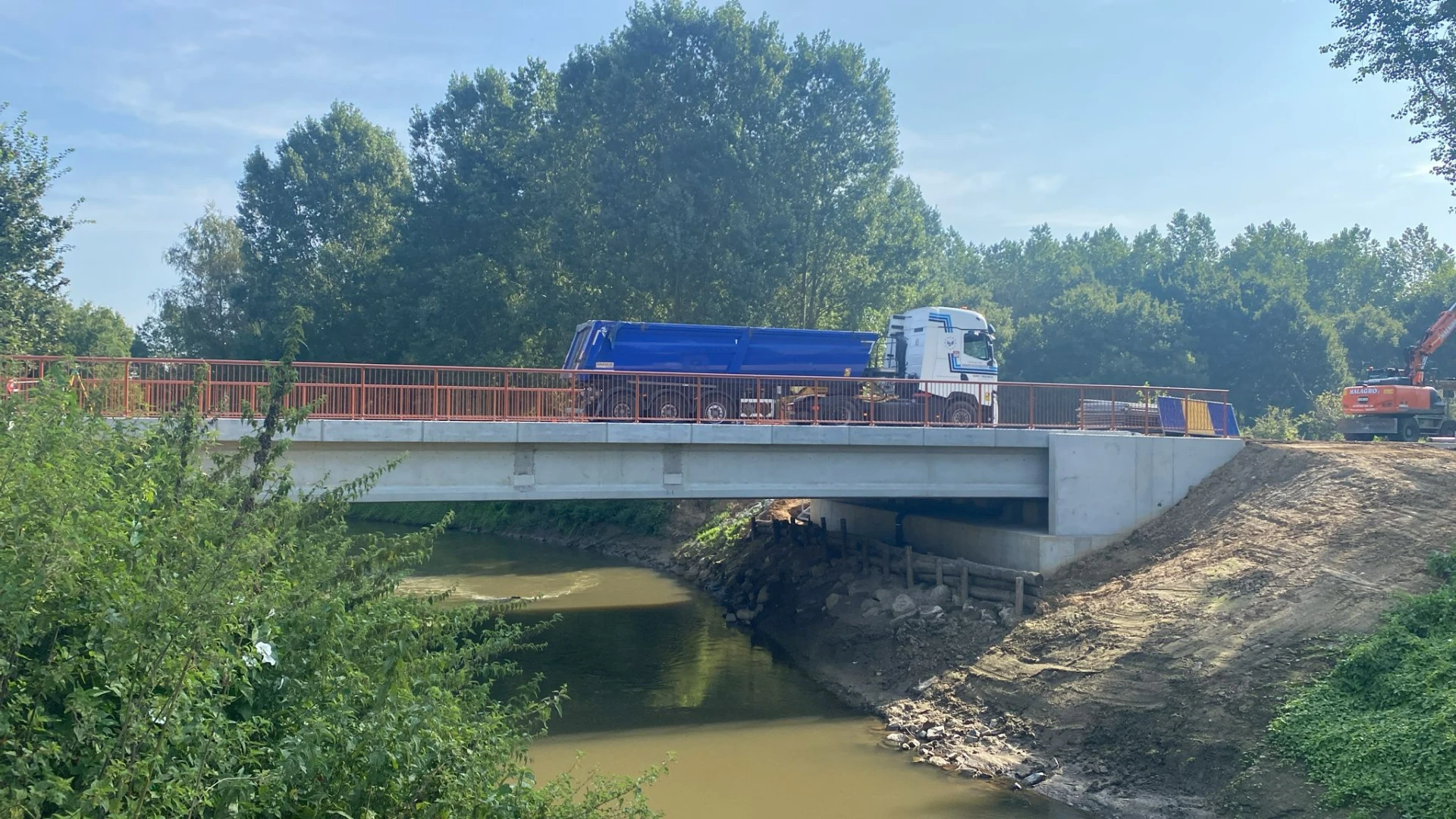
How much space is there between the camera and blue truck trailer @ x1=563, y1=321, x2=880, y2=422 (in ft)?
66.8

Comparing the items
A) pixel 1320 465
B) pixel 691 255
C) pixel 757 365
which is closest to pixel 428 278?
pixel 691 255

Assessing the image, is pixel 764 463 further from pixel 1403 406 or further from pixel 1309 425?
pixel 1309 425

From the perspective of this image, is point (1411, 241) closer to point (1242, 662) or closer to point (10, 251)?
point (1242, 662)

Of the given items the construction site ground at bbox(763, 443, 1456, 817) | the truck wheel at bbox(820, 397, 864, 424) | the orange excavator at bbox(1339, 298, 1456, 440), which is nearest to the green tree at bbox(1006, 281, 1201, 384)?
the orange excavator at bbox(1339, 298, 1456, 440)

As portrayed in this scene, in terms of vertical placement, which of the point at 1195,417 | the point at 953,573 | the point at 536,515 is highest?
the point at 1195,417

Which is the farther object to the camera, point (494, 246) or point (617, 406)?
point (494, 246)

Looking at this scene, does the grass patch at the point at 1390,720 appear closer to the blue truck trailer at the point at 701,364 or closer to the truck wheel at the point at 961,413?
the truck wheel at the point at 961,413

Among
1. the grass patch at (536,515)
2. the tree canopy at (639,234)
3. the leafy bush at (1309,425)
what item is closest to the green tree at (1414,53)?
the tree canopy at (639,234)

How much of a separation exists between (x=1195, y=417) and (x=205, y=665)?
70.2ft

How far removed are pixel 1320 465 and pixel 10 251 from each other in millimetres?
33969

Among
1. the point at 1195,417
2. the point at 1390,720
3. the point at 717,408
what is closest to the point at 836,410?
the point at 717,408

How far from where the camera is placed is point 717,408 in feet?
68.4

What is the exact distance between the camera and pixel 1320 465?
19891mm

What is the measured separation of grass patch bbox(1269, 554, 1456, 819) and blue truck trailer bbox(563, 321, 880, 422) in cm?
1064
